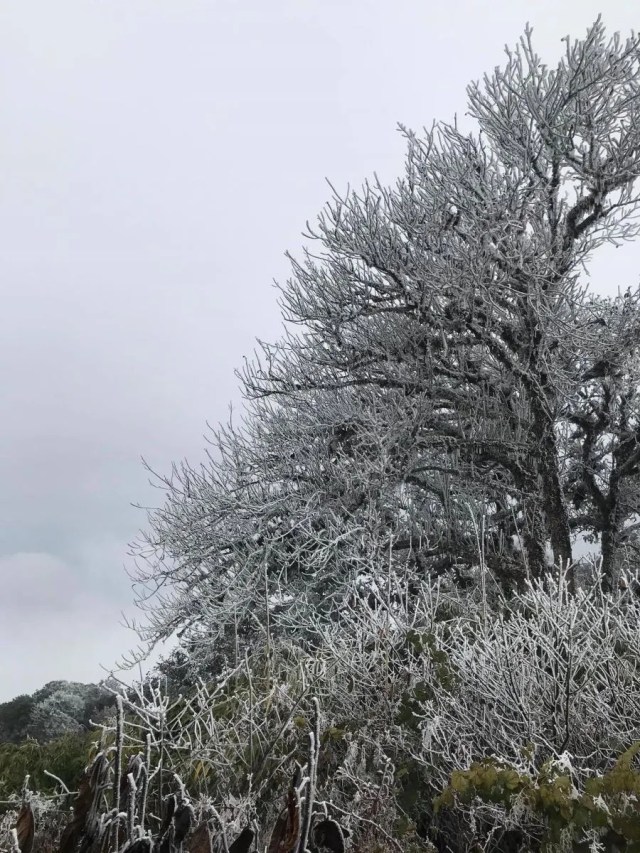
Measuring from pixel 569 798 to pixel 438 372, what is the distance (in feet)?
33.9

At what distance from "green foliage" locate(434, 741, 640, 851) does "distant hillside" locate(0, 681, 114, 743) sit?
12.1 metres

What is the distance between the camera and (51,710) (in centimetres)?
1523

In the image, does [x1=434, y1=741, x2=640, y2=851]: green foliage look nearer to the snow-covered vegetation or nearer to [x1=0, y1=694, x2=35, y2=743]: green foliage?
the snow-covered vegetation

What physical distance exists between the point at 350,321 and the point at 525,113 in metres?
4.20

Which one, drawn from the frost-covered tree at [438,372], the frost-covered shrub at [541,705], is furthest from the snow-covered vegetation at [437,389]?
the frost-covered shrub at [541,705]

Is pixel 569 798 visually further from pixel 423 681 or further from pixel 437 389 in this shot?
pixel 437 389

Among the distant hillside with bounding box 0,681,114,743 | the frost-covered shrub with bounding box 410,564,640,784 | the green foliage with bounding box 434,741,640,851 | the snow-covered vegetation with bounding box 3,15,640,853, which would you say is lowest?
the green foliage with bounding box 434,741,640,851

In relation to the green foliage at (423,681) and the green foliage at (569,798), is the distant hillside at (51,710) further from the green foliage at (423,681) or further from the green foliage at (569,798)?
the green foliage at (569,798)

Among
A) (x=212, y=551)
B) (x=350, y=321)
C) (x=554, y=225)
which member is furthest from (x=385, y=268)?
(x=212, y=551)

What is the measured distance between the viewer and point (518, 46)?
451 inches

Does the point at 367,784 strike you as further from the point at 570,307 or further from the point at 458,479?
the point at 570,307

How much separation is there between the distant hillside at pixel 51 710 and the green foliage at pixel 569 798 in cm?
1212

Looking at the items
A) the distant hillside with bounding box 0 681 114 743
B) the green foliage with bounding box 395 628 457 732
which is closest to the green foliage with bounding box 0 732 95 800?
the green foliage with bounding box 395 628 457 732

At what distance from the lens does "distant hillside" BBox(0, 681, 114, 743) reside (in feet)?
47.6
